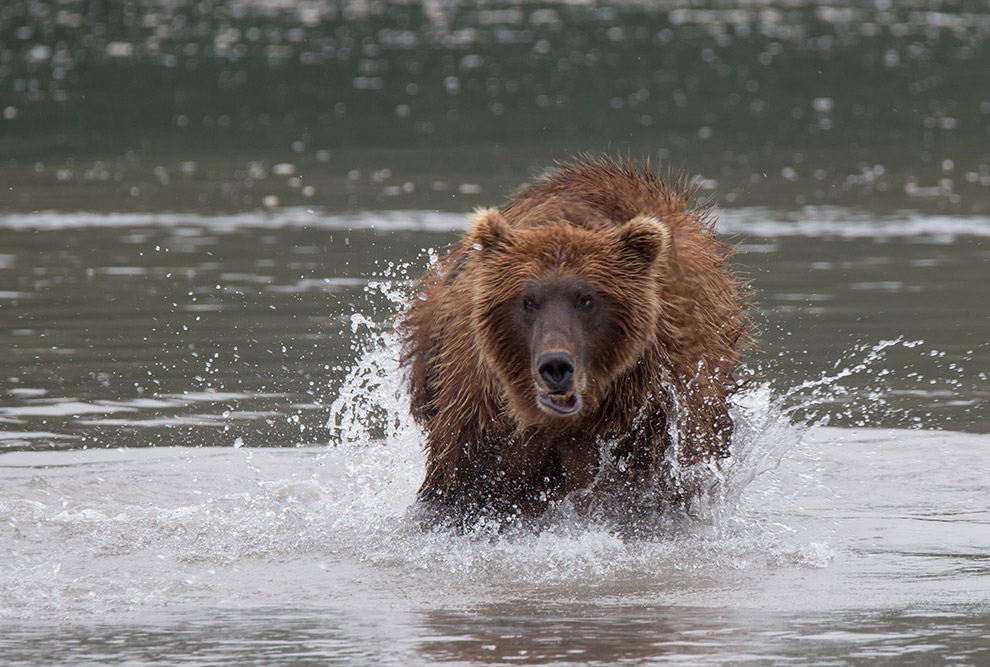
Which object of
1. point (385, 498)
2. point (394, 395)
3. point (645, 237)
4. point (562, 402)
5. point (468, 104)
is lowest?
point (385, 498)

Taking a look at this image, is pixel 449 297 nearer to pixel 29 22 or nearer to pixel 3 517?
pixel 3 517

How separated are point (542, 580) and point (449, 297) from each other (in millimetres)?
1343

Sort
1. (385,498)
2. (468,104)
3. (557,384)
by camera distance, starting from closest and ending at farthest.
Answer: (557,384) < (385,498) < (468,104)

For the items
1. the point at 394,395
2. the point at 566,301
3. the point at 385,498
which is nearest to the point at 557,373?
the point at 566,301

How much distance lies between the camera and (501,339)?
653cm

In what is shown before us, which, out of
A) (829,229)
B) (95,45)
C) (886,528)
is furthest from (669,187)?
(95,45)

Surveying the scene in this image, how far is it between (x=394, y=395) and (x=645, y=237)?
249 cm

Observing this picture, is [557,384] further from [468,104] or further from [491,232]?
[468,104]

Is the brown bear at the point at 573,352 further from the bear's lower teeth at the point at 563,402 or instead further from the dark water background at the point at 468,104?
the dark water background at the point at 468,104

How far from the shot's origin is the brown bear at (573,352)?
6.45 meters

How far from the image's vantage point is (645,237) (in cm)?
649

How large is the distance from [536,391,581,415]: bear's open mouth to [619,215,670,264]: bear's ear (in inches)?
27.0

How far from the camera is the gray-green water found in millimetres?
5906

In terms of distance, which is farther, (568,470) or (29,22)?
(29,22)
